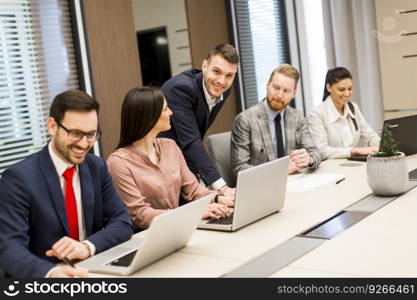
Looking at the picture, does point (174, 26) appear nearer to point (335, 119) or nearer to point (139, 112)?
point (335, 119)

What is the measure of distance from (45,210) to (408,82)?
146 inches

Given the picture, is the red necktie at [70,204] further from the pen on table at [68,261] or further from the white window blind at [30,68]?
the white window blind at [30,68]

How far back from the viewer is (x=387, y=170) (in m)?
2.36

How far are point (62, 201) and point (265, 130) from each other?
1554mm

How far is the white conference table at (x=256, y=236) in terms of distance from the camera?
5.53 feet

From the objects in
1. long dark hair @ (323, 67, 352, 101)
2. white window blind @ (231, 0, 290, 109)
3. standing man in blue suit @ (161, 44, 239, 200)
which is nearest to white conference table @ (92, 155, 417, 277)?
standing man in blue suit @ (161, 44, 239, 200)

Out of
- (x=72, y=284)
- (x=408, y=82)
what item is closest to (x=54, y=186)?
(x=72, y=284)

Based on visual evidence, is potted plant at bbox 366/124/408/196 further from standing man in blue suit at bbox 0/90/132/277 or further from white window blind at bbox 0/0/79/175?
white window blind at bbox 0/0/79/175

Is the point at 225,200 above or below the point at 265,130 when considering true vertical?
below

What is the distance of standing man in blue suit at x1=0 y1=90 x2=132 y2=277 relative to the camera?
1.76 m

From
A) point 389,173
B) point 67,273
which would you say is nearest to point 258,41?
point 389,173

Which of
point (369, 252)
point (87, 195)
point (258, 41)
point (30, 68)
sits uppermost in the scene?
point (258, 41)

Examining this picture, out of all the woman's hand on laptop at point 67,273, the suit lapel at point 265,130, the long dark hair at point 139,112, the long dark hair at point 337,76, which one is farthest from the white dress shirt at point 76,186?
the long dark hair at point 337,76

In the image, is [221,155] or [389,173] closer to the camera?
[389,173]
